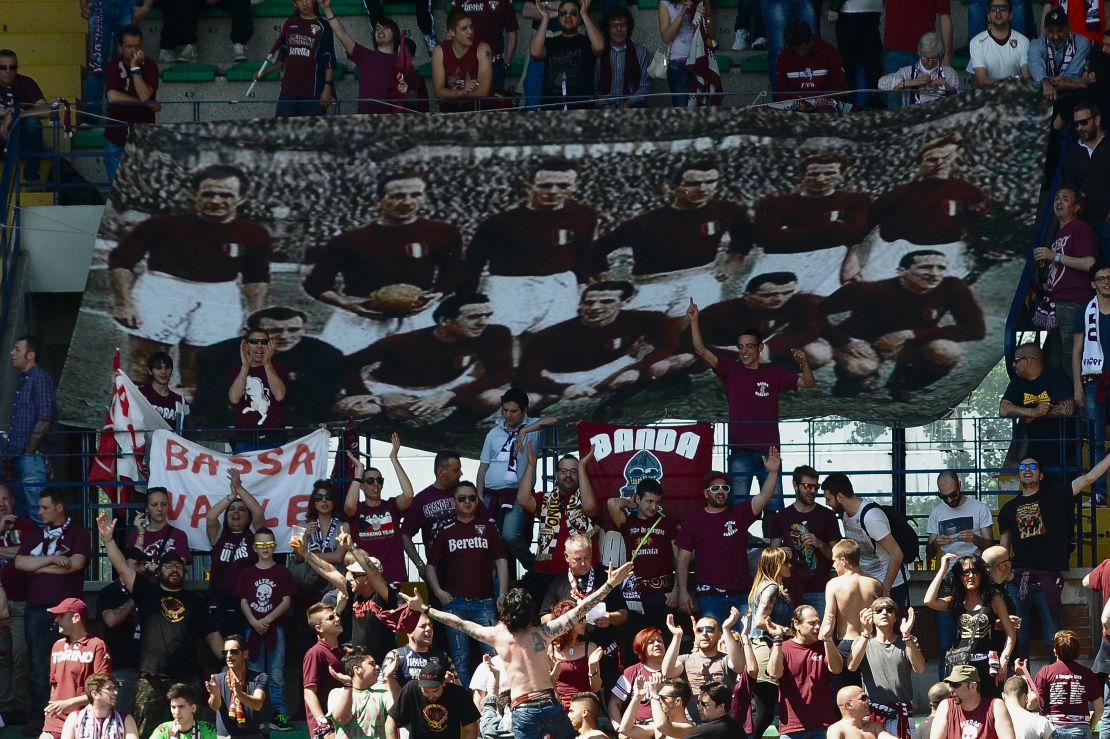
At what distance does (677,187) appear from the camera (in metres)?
20.8

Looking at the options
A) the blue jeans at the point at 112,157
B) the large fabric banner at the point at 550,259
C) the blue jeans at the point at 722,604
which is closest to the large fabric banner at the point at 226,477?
the large fabric banner at the point at 550,259

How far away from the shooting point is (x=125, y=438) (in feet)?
63.2

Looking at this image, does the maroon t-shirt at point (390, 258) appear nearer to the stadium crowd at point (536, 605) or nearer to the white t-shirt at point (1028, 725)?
the stadium crowd at point (536, 605)

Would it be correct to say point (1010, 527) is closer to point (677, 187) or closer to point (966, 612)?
point (966, 612)

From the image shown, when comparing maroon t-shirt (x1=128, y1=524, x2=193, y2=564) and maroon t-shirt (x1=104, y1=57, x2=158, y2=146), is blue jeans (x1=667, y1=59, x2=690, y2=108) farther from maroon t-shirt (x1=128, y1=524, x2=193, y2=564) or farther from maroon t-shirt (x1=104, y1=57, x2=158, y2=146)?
maroon t-shirt (x1=128, y1=524, x2=193, y2=564)

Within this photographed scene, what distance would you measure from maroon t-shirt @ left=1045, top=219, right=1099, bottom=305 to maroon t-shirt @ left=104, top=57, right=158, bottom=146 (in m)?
9.17

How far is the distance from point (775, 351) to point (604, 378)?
1711mm

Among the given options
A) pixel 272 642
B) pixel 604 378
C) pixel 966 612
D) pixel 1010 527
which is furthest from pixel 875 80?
pixel 272 642

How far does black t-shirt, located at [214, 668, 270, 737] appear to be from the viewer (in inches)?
667

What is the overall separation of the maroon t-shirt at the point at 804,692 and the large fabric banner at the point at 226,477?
16.8 feet

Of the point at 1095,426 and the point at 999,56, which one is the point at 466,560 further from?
the point at 999,56

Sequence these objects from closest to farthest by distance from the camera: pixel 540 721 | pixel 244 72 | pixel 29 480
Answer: pixel 540 721 → pixel 29 480 → pixel 244 72

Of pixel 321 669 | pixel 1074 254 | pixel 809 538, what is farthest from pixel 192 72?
pixel 1074 254

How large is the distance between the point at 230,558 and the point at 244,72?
7234mm
